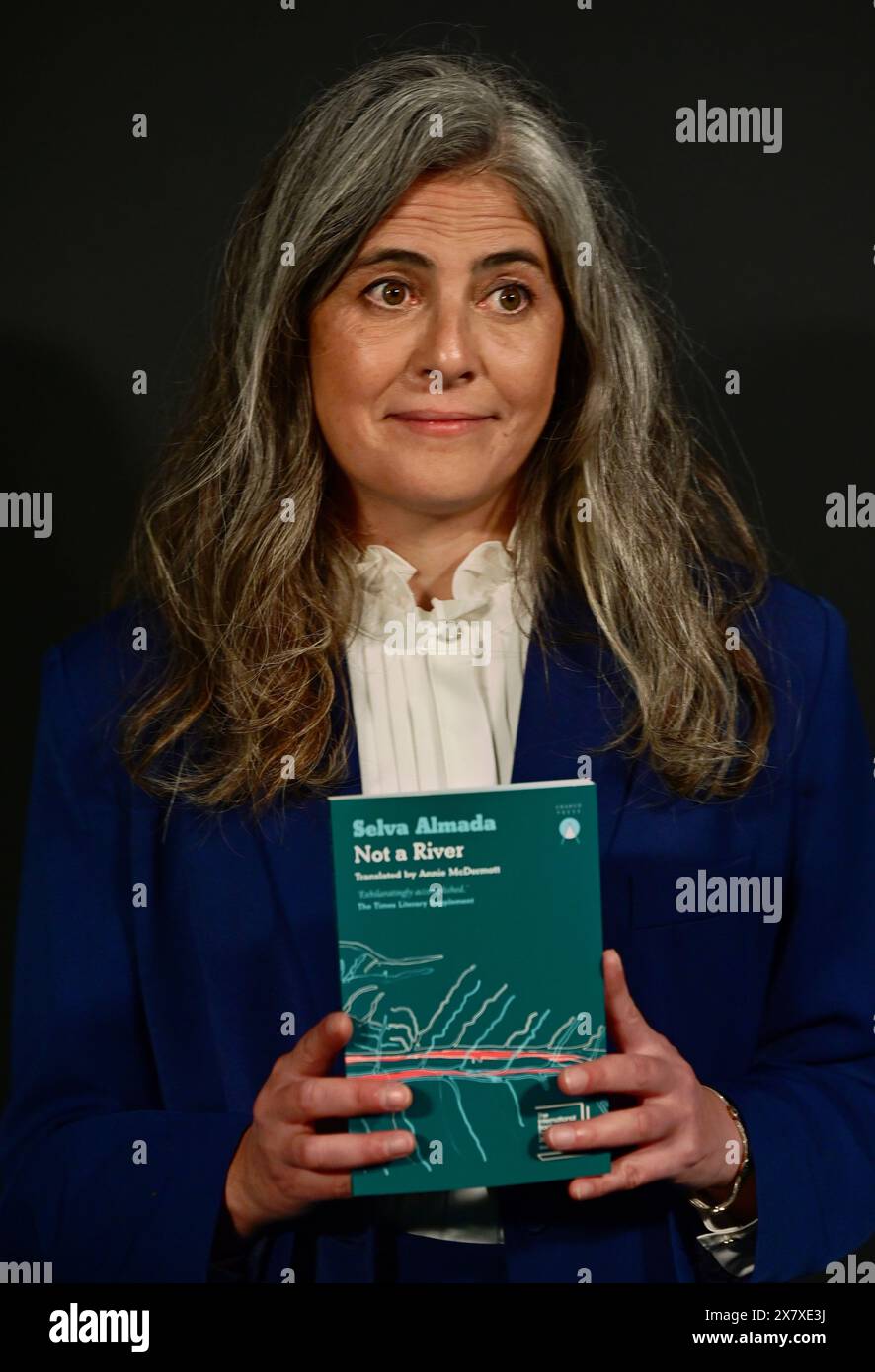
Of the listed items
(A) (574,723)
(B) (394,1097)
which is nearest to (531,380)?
(A) (574,723)

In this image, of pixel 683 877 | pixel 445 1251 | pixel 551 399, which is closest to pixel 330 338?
pixel 551 399

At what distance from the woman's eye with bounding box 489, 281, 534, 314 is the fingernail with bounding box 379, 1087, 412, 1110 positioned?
0.96m

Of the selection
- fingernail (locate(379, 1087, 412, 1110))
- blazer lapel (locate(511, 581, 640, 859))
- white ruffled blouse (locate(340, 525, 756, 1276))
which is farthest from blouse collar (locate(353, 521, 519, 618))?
fingernail (locate(379, 1087, 412, 1110))

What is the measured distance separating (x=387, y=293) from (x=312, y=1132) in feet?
3.35

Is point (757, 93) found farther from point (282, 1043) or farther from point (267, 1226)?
point (267, 1226)

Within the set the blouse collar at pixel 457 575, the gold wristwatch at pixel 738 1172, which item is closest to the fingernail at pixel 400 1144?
the gold wristwatch at pixel 738 1172

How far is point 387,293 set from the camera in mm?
2086

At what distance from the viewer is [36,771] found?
220 centimetres

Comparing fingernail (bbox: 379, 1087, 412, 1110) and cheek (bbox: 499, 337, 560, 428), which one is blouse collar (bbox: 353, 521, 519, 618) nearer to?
cheek (bbox: 499, 337, 560, 428)

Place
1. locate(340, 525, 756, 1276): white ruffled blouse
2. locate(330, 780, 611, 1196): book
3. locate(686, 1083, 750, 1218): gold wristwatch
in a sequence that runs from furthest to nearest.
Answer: locate(340, 525, 756, 1276): white ruffled blouse
locate(686, 1083, 750, 1218): gold wristwatch
locate(330, 780, 611, 1196): book

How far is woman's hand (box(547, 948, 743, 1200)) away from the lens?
1.85 m

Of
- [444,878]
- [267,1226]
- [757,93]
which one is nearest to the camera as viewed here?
[444,878]

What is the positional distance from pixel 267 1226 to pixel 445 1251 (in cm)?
22

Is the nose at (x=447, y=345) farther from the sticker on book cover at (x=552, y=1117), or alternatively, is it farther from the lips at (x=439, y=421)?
the sticker on book cover at (x=552, y=1117)
